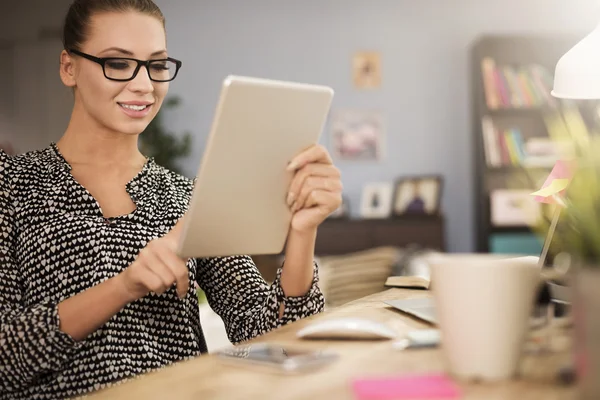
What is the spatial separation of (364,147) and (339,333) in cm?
433

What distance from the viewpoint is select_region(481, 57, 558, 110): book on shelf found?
4691 millimetres

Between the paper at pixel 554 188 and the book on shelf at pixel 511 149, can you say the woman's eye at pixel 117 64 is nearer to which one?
the paper at pixel 554 188

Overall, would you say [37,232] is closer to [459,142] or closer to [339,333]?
[339,333]

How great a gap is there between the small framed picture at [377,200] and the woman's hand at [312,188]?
3.90 meters

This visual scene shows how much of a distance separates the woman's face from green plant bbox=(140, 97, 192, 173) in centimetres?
348

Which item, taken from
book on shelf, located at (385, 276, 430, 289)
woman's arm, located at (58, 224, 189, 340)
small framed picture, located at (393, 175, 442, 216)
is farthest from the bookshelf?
woman's arm, located at (58, 224, 189, 340)

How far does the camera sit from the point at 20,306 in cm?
118

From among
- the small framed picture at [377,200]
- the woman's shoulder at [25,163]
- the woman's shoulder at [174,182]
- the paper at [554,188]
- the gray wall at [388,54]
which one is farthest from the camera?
the gray wall at [388,54]

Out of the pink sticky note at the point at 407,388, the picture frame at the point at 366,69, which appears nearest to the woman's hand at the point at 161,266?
the pink sticky note at the point at 407,388

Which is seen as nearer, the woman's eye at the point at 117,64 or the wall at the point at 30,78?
the woman's eye at the point at 117,64

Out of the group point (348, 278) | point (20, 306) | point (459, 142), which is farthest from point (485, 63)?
point (20, 306)

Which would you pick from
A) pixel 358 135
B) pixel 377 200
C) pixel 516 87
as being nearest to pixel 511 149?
pixel 516 87

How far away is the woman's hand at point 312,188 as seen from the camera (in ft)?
3.26

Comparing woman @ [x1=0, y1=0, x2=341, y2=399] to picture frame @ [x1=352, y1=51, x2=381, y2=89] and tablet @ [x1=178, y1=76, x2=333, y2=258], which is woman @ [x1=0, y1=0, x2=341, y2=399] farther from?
picture frame @ [x1=352, y1=51, x2=381, y2=89]
